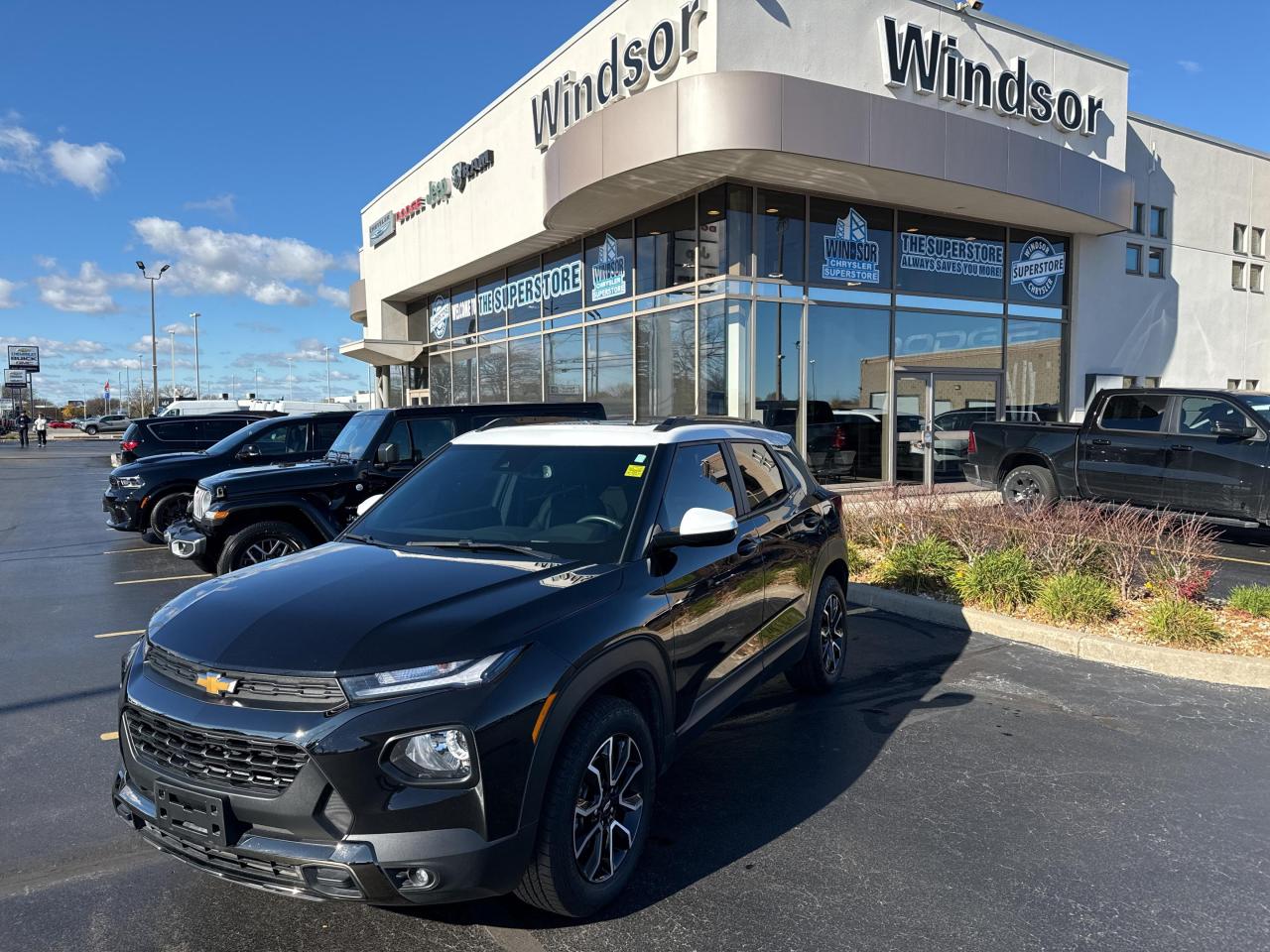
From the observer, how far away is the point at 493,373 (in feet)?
70.4

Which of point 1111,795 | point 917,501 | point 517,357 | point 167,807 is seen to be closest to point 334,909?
point 167,807

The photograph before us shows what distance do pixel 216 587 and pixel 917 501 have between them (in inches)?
Answer: 286

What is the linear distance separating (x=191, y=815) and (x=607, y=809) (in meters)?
1.34

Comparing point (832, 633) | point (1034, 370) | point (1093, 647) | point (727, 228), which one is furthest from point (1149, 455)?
point (832, 633)

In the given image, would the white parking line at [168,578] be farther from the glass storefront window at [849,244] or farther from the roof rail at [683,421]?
the glass storefront window at [849,244]

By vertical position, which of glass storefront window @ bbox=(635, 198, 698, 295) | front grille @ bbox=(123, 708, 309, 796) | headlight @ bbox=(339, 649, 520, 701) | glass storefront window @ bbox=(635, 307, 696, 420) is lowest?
front grille @ bbox=(123, 708, 309, 796)

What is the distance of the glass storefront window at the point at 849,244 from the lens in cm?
1427

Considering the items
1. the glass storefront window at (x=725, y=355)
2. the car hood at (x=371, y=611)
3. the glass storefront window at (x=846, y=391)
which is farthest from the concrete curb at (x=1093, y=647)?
the glass storefront window at (x=846, y=391)

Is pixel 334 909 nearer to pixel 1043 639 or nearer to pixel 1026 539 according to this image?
pixel 1043 639

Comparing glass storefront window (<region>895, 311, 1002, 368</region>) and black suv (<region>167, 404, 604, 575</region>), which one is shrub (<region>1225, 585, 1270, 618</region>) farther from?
glass storefront window (<region>895, 311, 1002, 368</region>)

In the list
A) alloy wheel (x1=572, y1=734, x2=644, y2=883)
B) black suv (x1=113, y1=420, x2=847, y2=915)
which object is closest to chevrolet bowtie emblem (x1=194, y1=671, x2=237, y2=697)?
black suv (x1=113, y1=420, x2=847, y2=915)

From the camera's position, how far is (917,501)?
897cm

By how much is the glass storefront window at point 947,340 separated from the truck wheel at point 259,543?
10.7 metres

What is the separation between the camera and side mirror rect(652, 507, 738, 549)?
3.41m
